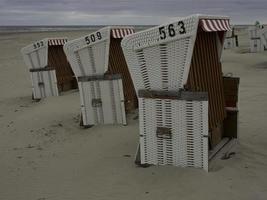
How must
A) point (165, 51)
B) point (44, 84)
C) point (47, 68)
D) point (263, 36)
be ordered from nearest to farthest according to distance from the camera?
point (165, 51) < point (47, 68) < point (44, 84) < point (263, 36)

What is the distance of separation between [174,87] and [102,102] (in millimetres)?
3193

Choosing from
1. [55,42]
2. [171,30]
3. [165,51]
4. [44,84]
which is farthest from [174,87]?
[55,42]

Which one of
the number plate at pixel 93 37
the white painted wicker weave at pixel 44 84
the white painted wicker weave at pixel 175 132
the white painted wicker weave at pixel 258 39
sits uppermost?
the number plate at pixel 93 37

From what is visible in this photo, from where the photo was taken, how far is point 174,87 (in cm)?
577

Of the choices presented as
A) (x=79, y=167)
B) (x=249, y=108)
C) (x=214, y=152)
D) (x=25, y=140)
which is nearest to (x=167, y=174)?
(x=214, y=152)

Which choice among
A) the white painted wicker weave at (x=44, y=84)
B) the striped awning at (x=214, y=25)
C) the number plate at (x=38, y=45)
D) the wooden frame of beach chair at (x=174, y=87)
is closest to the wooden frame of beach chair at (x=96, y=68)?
the wooden frame of beach chair at (x=174, y=87)

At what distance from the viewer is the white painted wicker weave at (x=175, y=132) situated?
5.66 m

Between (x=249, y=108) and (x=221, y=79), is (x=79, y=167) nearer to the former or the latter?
(x=221, y=79)

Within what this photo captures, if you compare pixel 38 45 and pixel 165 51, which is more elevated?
pixel 165 51

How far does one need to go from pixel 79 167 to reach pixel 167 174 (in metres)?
1.41

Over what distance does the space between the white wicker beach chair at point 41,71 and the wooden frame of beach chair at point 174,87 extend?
7018 millimetres

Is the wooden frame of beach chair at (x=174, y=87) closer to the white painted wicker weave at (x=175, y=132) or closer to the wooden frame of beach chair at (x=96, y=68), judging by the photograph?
the white painted wicker weave at (x=175, y=132)

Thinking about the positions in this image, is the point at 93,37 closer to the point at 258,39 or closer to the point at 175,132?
the point at 175,132

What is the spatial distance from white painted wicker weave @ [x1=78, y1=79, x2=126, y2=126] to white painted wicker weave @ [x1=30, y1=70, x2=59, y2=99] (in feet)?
13.2
